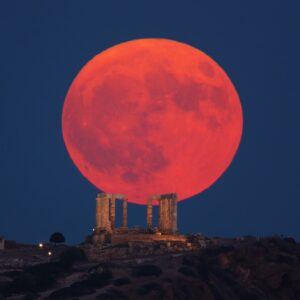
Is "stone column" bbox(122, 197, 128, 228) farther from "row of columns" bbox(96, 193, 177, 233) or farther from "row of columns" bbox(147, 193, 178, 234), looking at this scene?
"row of columns" bbox(147, 193, 178, 234)

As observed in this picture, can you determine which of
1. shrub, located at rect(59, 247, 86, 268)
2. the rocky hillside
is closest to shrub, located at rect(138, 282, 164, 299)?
the rocky hillside

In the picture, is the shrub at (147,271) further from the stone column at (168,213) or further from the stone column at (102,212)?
the stone column at (102,212)

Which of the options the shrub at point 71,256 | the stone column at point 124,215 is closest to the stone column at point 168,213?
the stone column at point 124,215

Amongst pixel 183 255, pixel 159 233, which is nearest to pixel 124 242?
pixel 159 233

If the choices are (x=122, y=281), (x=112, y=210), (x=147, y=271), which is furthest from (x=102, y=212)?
(x=122, y=281)

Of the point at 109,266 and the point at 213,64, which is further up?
the point at 213,64

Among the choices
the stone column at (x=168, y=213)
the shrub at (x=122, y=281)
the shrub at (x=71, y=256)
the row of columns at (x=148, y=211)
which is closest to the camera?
the shrub at (x=122, y=281)

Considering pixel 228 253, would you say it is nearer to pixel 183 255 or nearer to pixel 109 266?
pixel 183 255
